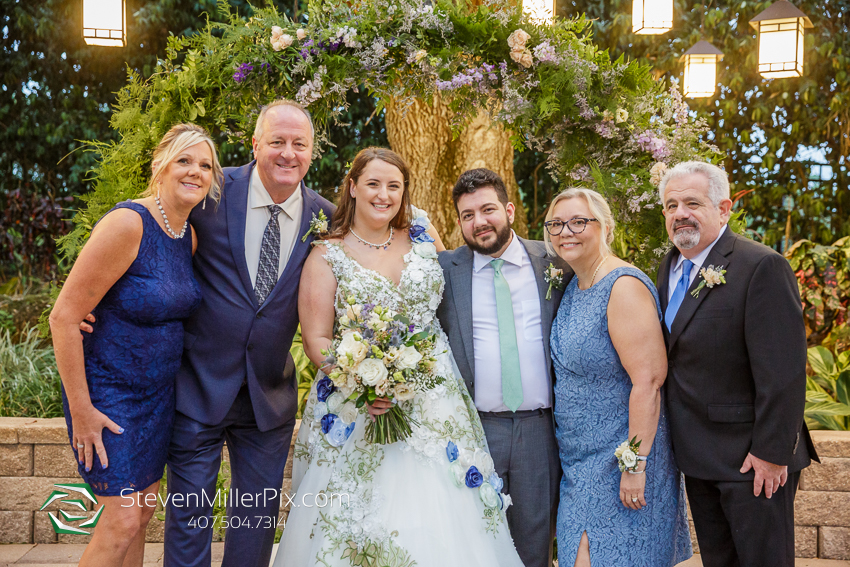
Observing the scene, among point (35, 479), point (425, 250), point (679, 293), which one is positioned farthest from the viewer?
point (35, 479)

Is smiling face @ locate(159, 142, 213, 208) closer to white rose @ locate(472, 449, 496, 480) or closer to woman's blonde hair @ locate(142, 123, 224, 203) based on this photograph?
woman's blonde hair @ locate(142, 123, 224, 203)

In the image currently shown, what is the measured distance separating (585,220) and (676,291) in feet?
1.48

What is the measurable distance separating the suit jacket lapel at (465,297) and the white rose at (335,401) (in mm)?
562

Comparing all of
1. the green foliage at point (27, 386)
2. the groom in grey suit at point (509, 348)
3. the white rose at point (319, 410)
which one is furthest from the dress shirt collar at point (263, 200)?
the green foliage at point (27, 386)

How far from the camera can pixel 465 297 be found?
282 cm

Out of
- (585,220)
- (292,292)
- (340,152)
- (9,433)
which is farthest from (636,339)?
(340,152)

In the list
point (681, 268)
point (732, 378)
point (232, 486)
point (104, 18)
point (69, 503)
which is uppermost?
point (104, 18)

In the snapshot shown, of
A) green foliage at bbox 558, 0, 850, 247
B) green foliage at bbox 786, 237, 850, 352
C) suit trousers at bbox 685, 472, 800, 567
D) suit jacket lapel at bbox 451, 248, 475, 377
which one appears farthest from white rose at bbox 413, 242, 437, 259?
green foliage at bbox 558, 0, 850, 247

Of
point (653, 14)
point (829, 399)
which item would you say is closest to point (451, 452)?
point (829, 399)

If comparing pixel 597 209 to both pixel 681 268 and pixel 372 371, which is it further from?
pixel 372 371

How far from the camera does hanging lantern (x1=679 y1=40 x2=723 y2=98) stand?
6.63 metres

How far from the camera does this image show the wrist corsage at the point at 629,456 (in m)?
2.41

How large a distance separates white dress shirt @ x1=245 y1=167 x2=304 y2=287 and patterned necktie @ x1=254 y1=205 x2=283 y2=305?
1 cm

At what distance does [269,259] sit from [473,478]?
124 centimetres
